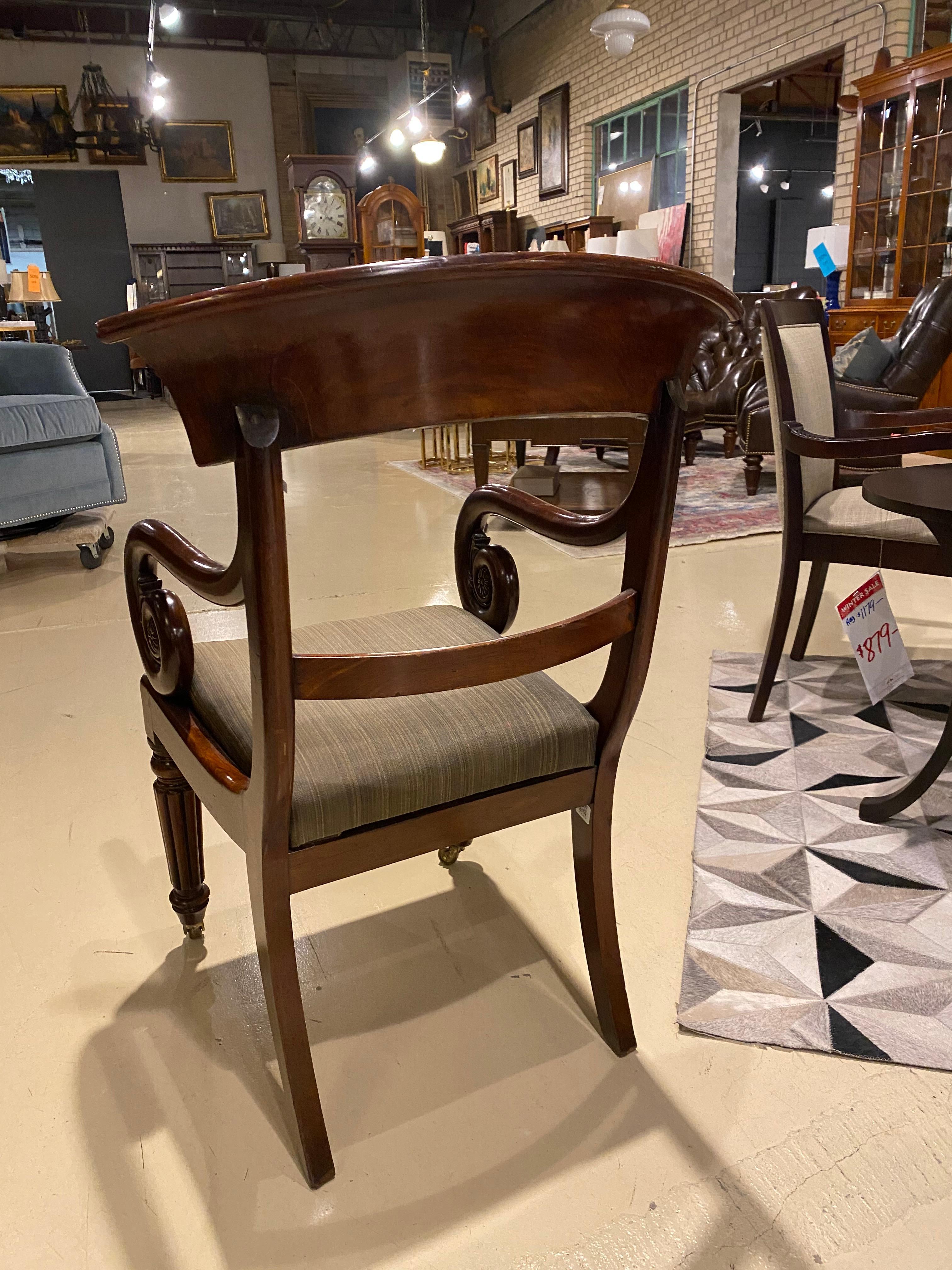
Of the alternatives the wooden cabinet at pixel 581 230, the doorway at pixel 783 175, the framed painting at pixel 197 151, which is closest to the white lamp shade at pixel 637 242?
the wooden cabinet at pixel 581 230

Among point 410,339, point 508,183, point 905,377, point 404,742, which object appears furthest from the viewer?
point 508,183

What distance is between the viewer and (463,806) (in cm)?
101

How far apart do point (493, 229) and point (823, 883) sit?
10.8 meters

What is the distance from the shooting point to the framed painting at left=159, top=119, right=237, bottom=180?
38.8 ft

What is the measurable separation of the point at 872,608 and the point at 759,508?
2512 millimetres

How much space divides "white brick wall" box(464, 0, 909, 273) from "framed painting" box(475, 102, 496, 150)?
94 mm

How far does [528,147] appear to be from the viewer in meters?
10.4

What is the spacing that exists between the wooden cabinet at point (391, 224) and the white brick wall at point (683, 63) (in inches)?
60.3

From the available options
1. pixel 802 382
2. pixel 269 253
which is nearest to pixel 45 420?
pixel 802 382

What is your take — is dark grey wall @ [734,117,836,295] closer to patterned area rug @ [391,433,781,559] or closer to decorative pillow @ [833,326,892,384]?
patterned area rug @ [391,433,781,559]

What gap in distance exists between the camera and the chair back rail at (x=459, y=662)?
2.70ft

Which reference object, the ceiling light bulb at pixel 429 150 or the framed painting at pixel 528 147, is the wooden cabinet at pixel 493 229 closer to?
the framed painting at pixel 528 147

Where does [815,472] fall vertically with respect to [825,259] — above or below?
below

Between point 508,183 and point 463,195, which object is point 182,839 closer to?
point 508,183
